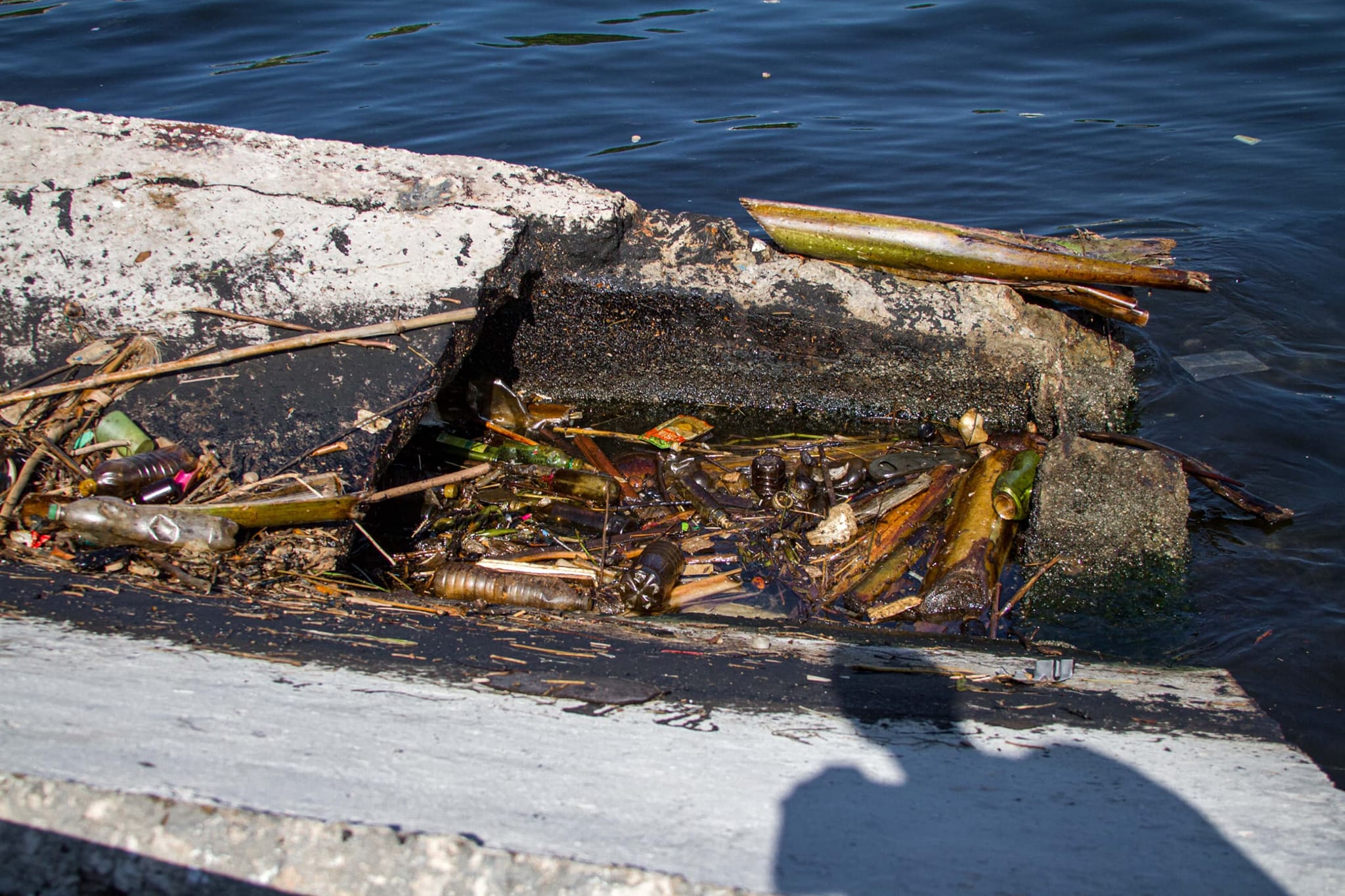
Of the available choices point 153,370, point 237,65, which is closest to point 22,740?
point 153,370

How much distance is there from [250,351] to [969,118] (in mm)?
7929

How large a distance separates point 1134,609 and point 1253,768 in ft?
5.45

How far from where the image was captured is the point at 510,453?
4977mm

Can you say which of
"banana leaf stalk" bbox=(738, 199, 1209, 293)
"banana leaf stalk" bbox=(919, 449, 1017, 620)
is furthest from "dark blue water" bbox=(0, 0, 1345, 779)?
"banana leaf stalk" bbox=(738, 199, 1209, 293)

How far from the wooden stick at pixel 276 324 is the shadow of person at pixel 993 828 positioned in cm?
260

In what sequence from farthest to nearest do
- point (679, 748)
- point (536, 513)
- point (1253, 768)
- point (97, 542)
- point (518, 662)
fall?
point (536, 513)
point (97, 542)
point (518, 662)
point (1253, 768)
point (679, 748)

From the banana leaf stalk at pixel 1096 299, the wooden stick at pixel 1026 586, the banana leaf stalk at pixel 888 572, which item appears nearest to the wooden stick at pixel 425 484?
the banana leaf stalk at pixel 888 572

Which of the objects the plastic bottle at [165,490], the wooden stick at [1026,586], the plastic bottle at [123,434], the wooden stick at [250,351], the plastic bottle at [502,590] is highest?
the wooden stick at [250,351]

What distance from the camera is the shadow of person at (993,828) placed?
1735mm

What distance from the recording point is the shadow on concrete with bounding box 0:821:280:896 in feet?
4.99

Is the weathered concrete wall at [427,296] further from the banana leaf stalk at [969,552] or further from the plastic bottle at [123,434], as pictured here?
the banana leaf stalk at [969,552]

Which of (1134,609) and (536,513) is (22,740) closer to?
(536,513)

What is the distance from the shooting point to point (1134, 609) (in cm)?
392

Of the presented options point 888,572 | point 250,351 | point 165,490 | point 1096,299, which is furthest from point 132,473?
point 1096,299
